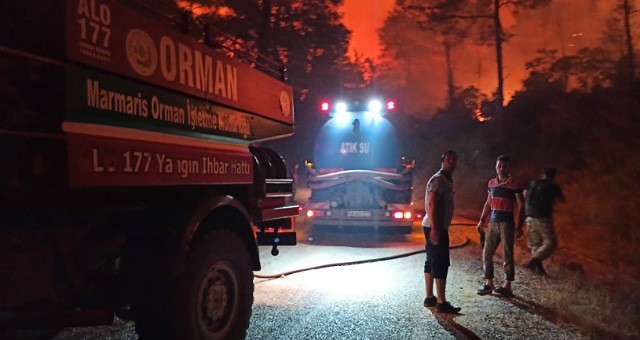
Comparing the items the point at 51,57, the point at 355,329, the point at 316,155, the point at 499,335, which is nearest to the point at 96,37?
the point at 51,57

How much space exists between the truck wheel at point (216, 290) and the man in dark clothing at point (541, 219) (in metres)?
5.14

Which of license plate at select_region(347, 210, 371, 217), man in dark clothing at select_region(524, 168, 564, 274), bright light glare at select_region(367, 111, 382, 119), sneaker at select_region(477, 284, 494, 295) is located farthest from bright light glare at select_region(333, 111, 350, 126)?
sneaker at select_region(477, 284, 494, 295)

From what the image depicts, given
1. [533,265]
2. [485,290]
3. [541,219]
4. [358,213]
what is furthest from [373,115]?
[485,290]

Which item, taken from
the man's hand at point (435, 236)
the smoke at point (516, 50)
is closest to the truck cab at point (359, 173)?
the man's hand at point (435, 236)

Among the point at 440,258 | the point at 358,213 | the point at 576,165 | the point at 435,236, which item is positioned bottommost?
the point at 440,258

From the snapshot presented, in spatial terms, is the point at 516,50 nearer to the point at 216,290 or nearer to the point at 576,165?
the point at 576,165

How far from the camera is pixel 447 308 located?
5652mm

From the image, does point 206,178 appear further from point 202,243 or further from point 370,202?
point 370,202

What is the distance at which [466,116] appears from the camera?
36.4 metres

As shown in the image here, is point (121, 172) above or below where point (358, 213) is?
above

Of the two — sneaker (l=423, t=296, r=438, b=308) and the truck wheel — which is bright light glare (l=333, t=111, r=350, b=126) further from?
the truck wheel

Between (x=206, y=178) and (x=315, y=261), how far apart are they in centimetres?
522

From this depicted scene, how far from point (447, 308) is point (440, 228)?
2.87ft

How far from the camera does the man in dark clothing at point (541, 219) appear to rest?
7.76 m
